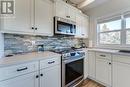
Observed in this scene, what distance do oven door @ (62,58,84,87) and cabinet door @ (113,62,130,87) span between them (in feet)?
2.74

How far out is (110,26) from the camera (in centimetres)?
296

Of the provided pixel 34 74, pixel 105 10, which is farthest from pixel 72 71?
pixel 105 10

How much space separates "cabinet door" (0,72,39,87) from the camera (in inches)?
43.0

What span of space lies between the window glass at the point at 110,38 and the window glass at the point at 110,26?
157mm

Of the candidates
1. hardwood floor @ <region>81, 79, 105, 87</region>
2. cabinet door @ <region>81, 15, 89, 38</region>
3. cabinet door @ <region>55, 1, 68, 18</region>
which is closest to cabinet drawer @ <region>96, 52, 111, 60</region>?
hardwood floor @ <region>81, 79, 105, 87</region>

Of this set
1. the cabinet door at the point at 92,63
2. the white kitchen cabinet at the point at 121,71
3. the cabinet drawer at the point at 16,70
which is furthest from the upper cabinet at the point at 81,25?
the cabinet drawer at the point at 16,70

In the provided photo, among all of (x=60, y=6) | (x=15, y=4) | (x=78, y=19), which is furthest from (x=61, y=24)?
(x=15, y=4)

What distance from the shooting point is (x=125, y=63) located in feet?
6.40

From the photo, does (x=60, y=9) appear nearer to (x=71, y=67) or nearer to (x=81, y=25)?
(x=81, y=25)

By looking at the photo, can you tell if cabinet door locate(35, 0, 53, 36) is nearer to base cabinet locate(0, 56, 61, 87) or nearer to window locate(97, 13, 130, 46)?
base cabinet locate(0, 56, 61, 87)

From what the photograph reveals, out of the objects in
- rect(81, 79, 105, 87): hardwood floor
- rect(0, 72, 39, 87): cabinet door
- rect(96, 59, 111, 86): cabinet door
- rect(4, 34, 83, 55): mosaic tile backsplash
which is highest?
rect(4, 34, 83, 55): mosaic tile backsplash

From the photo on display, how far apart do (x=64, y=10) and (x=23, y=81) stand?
1.85 m

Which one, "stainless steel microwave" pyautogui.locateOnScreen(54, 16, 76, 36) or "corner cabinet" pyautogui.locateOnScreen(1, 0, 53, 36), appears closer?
"corner cabinet" pyautogui.locateOnScreen(1, 0, 53, 36)

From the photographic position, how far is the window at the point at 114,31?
2.54 metres
